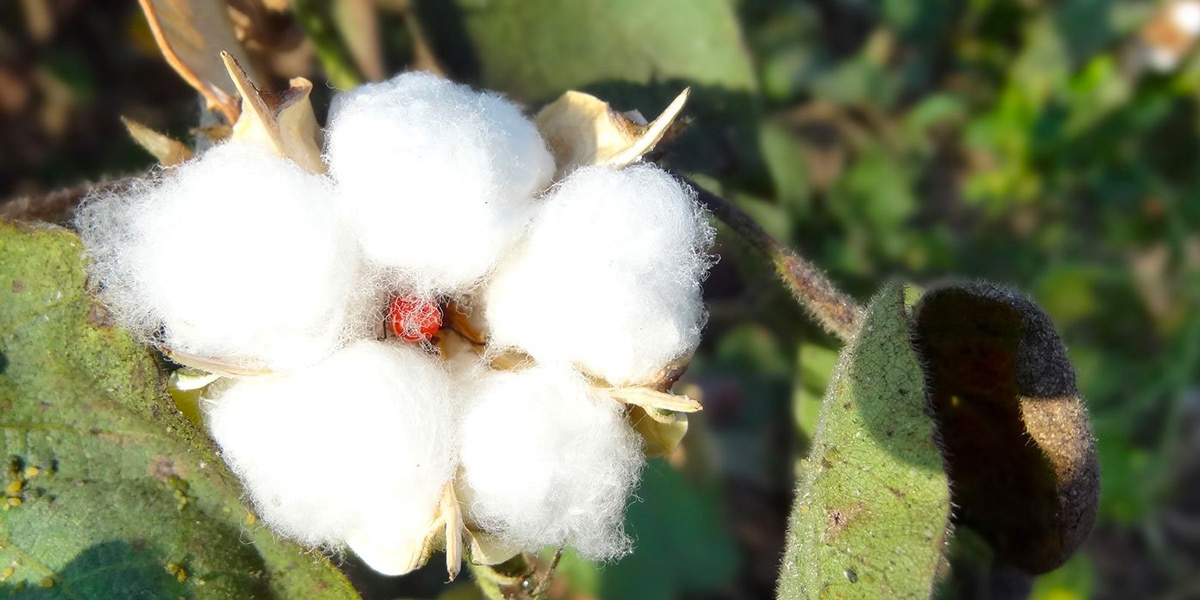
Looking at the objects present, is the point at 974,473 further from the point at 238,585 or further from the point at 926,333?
the point at 238,585

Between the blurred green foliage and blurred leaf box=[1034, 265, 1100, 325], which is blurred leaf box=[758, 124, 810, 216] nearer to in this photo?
the blurred green foliage

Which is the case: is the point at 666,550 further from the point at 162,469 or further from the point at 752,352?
the point at 162,469

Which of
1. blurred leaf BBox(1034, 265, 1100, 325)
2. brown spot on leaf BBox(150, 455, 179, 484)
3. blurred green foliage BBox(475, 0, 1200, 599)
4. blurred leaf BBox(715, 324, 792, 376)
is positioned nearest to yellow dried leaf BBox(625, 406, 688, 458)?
brown spot on leaf BBox(150, 455, 179, 484)

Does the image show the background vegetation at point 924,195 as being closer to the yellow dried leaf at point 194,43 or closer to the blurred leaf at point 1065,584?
the blurred leaf at point 1065,584

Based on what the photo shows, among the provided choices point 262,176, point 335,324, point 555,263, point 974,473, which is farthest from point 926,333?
point 262,176

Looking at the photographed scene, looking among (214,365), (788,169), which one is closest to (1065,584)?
(788,169)

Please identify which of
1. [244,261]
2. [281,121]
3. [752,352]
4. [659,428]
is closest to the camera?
[244,261]
